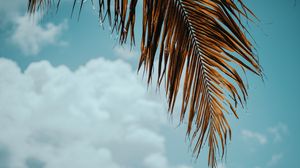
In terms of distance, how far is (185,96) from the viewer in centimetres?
177

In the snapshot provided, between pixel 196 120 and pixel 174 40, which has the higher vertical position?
pixel 174 40

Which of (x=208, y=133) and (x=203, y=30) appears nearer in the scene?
(x=203, y=30)

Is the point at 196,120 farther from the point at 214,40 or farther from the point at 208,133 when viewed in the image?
the point at 214,40

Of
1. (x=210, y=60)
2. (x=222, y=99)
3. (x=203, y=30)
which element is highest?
(x=203, y=30)

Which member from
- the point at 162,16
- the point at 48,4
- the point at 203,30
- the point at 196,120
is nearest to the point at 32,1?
the point at 48,4

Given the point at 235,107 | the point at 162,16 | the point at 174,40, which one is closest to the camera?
the point at 162,16

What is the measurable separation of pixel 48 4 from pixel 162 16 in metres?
0.81

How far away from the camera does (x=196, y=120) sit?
1.87 metres

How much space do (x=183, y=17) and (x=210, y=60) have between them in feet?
1.00

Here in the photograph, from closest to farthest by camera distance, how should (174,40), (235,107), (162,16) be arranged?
(162,16) → (174,40) → (235,107)

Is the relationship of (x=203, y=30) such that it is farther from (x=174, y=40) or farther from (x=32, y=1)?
(x=32, y=1)

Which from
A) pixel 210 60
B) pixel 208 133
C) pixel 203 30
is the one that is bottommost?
pixel 208 133

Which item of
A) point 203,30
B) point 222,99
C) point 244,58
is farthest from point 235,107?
point 203,30

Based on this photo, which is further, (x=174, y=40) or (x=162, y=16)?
(x=174, y=40)
